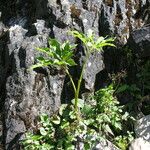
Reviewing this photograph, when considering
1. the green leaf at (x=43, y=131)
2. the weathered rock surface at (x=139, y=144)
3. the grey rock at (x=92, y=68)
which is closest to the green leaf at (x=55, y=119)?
the green leaf at (x=43, y=131)

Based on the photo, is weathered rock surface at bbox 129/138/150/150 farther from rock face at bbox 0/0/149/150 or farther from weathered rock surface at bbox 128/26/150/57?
weathered rock surface at bbox 128/26/150/57

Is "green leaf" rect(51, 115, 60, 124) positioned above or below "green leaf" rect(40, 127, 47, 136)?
above

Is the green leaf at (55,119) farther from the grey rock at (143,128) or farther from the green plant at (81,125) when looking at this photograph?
the grey rock at (143,128)

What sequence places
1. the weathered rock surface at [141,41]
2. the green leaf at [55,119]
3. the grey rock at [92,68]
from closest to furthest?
the green leaf at [55,119] → the weathered rock surface at [141,41] → the grey rock at [92,68]

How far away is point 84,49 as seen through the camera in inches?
325

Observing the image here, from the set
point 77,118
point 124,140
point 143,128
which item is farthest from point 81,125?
point 143,128

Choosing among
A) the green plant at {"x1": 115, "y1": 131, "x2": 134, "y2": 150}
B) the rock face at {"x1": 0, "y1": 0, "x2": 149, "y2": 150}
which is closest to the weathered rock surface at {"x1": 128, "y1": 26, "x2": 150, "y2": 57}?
the rock face at {"x1": 0, "y1": 0, "x2": 149, "y2": 150}

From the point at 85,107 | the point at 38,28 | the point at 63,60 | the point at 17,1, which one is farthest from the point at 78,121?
the point at 17,1

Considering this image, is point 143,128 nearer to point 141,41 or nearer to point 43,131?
point 141,41

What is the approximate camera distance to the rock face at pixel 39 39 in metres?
7.77

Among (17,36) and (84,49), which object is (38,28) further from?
(84,49)

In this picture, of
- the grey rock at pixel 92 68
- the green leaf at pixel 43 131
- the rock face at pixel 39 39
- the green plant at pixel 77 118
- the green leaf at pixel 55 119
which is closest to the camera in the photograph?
the green plant at pixel 77 118

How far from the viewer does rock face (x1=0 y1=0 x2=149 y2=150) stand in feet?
25.5

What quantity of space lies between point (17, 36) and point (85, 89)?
2044mm
